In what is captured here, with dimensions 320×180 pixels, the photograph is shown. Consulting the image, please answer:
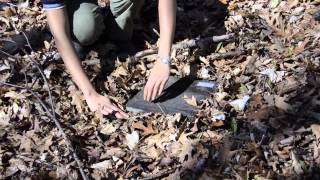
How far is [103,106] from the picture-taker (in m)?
3.02

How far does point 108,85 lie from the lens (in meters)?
3.32

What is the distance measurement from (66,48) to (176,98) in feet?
2.55

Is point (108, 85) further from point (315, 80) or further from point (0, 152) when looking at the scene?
point (315, 80)

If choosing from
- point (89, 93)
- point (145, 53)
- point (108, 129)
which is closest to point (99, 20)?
point (145, 53)

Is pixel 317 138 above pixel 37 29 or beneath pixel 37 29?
beneath

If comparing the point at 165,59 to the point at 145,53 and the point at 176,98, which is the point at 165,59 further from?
the point at 145,53

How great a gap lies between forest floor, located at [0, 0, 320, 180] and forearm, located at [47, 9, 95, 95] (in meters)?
0.15

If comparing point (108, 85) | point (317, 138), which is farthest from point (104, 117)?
point (317, 138)

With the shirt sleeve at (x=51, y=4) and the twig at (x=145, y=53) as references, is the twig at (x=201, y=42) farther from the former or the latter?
the shirt sleeve at (x=51, y=4)

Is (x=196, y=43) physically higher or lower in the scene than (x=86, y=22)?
lower

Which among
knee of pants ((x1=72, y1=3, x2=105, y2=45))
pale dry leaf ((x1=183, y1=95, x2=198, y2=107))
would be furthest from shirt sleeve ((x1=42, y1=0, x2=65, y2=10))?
pale dry leaf ((x1=183, y1=95, x2=198, y2=107))

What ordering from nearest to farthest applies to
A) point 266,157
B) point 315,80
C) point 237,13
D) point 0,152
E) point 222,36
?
1. point 266,157
2. point 0,152
3. point 315,80
4. point 222,36
5. point 237,13

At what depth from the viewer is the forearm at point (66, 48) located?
3.04 meters

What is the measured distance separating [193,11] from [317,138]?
1801 millimetres
